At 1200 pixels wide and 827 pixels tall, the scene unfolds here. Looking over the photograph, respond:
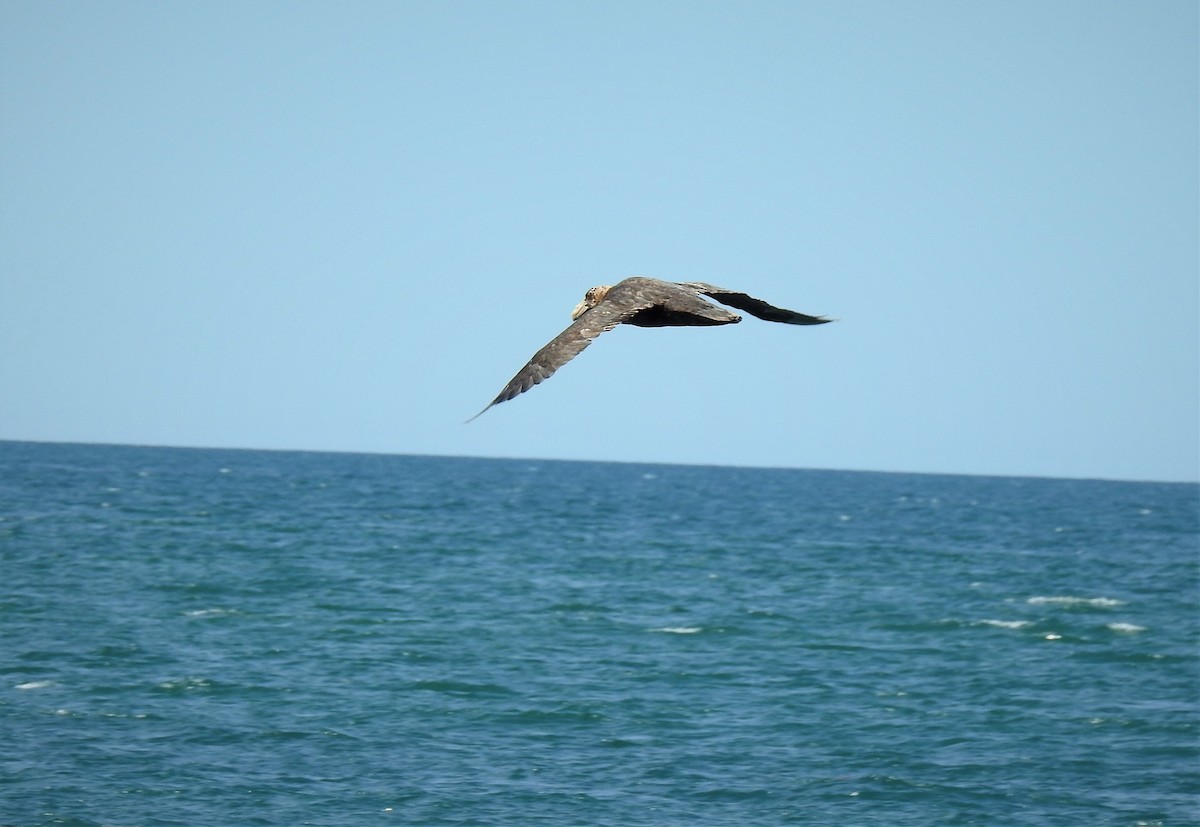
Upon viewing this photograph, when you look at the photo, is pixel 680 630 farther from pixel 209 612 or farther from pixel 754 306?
pixel 754 306

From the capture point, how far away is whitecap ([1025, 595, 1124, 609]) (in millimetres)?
48156

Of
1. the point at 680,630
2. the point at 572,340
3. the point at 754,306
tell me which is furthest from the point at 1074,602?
the point at 572,340

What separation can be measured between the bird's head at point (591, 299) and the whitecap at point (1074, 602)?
40.2 metres

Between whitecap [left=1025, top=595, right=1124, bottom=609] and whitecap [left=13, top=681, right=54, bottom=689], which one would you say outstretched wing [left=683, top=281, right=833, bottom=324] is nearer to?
whitecap [left=13, top=681, right=54, bottom=689]

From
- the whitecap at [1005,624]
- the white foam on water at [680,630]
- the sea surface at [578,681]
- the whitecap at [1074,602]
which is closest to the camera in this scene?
the sea surface at [578,681]

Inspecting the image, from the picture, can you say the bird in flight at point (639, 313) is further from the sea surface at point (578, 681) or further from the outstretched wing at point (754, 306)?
the sea surface at point (578, 681)

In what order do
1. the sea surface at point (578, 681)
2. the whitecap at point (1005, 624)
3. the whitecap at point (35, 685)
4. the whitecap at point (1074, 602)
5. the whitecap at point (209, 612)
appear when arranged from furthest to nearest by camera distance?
the whitecap at point (1074, 602) < the whitecap at point (1005, 624) < the whitecap at point (209, 612) < the whitecap at point (35, 685) < the sea surface at point (578, 681)

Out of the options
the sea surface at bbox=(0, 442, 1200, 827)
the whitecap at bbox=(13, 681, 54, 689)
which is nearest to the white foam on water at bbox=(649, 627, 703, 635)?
the sea surface at bbox=(0, 442, 1200, 827)

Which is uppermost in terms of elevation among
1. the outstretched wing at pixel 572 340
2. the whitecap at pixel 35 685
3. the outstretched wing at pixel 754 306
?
the outstretched wing at pixel 754 306

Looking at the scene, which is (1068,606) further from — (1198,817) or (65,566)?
(65,566)

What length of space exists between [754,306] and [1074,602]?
40.9 metres

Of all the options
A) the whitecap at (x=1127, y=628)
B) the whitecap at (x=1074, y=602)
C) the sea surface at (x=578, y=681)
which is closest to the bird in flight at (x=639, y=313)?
the sea surface at (x=578, y=681)

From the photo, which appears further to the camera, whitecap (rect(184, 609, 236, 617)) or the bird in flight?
whitecap (rect(184, 609, 236, 617))

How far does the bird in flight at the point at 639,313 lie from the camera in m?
9.79
